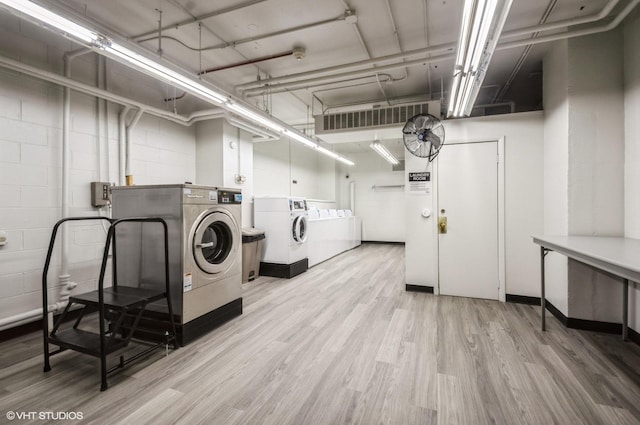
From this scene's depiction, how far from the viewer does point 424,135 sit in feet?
11.1

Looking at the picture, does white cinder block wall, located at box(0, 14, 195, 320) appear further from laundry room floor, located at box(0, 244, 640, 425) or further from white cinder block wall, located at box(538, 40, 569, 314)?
white cinder block wall, located at box(538, 40, 569, 314)

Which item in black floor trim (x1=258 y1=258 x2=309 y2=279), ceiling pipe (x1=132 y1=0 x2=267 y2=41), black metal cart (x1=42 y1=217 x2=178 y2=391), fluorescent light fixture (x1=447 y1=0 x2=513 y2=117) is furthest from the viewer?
black floor trim (x1=258 y1=258 x2=309 y2=279)

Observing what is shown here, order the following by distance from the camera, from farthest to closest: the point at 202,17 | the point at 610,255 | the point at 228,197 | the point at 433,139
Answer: the point at 433,139
the point at 228,197
the point at 202,17
the point at 610,255

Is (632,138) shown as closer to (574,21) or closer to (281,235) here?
(574,21)

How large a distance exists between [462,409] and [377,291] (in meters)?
2.36

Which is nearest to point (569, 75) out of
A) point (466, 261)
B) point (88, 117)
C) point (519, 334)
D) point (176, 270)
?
point (466, 261)

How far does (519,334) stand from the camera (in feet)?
8.61

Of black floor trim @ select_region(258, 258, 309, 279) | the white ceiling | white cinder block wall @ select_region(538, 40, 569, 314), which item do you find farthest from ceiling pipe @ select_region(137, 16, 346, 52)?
black floor trim @ select_region(258, 258, 309, 279)

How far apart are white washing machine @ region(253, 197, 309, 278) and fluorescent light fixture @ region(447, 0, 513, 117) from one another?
9.67ft

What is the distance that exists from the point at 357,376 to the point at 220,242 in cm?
188

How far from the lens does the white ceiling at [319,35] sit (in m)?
2.53

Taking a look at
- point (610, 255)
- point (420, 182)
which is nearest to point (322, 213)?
point (420, 182)

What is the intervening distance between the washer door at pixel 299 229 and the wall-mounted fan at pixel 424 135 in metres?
2.37

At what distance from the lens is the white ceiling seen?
99.4 inches
